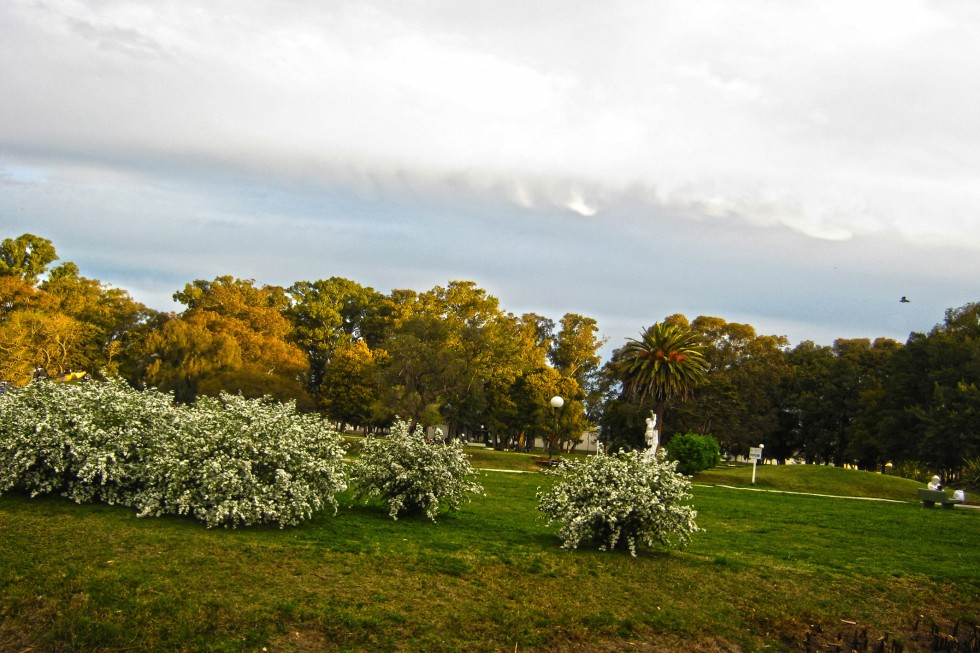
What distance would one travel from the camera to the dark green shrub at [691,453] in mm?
32438

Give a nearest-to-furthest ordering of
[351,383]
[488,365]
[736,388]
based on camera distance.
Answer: [488,365] → [351,383] → [736,388]

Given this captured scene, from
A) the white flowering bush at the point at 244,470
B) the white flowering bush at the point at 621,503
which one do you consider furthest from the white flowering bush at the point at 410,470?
the white flowering bush at the point at 621,503

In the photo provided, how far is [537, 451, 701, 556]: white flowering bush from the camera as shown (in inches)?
400

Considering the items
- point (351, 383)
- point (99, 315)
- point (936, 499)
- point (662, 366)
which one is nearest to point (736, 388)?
point (662, 366)

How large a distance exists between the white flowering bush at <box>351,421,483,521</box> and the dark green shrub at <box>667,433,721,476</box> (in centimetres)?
2171

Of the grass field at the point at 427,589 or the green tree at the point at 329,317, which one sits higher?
the green tree at the point at 329,317

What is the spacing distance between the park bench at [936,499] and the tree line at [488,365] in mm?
15044

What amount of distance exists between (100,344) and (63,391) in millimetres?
39058

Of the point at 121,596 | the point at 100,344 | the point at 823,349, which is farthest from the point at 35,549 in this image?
the point at 823,349

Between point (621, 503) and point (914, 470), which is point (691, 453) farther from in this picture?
point (621, 503)

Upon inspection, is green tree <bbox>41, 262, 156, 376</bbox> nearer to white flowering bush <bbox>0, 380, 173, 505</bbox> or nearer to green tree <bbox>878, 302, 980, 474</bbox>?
white flowering bush <bbox>0, 380, 173, 505</bbox>

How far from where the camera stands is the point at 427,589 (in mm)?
8156

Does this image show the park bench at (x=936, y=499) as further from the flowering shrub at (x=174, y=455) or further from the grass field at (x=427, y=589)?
the flowering shrub at (x=174, y=455)

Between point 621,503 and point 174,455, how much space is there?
6.05 metres
